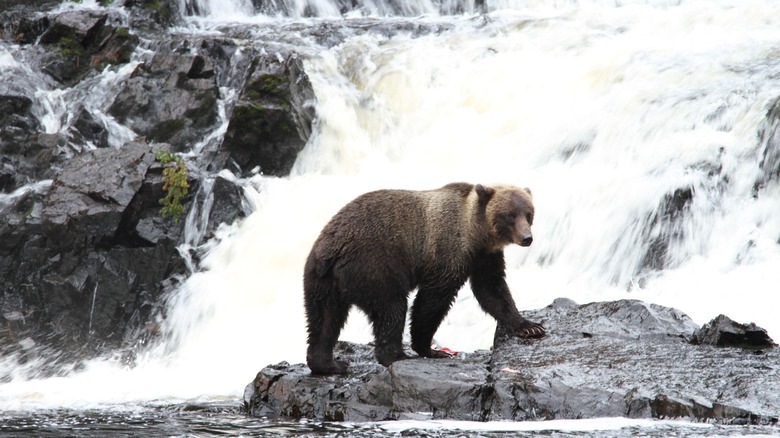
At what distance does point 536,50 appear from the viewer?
16.9 meters

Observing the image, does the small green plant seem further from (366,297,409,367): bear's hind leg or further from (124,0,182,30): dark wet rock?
(366,297,409,367): bear's hind leg

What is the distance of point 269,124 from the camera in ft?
49.0

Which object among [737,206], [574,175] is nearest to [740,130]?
[737,206]

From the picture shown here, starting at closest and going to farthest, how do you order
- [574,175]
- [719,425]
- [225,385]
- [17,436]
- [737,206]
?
[719,425]
[17,436]
[225,385]
[737,206]
[574,175]

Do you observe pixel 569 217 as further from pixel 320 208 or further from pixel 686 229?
pixel 320 208

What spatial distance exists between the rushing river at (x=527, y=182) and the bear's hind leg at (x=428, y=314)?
1627 millimetres

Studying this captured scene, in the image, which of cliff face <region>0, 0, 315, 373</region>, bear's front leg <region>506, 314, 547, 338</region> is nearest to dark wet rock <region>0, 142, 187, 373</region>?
cliff face <region>0, 0, 315, 373</region>

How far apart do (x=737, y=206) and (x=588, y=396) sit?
Answer: 6.08m

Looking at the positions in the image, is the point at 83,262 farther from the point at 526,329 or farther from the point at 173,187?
the point at 526,329

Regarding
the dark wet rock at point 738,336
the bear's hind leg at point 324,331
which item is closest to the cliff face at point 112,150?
the bear's hind leg at point 324,331

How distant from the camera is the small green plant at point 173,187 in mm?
13562

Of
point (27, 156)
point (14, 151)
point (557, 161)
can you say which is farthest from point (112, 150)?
point (557, 161)

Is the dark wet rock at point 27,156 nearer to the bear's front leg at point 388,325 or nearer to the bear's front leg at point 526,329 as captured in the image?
the bear's front leg at point 388,325

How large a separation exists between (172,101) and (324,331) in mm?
10015
